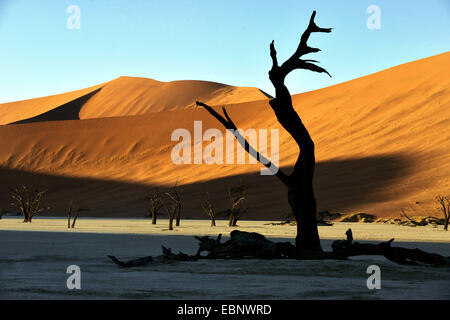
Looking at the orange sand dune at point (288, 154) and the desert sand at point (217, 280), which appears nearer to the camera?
the desert sand at point (217, 280)

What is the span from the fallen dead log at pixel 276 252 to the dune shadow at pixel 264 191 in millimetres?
32145

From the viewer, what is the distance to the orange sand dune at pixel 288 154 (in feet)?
157

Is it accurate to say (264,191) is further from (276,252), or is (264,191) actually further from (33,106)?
(33,106)

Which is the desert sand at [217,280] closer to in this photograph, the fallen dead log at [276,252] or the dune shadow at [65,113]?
the fallen dead log at [276,252]

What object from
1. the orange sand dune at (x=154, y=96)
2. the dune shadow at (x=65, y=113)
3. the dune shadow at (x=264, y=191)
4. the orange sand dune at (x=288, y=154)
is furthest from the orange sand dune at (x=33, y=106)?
the dune shadow at (x=264, y=191)

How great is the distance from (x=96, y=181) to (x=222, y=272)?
62.3 m

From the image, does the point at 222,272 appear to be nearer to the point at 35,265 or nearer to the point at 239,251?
the point at 239,251

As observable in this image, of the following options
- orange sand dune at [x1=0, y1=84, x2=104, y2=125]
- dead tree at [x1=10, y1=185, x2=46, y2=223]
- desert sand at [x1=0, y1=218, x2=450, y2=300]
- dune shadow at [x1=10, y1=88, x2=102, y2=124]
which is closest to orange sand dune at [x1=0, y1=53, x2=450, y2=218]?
dead tree at [x1=10, y1=185, x2=46, y2=223]

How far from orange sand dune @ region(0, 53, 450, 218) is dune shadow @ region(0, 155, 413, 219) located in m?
0.09

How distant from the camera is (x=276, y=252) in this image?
1220cm

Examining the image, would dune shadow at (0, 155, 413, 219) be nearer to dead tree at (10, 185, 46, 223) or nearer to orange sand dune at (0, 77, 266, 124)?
dead tree at (10, 185, 46, 223)

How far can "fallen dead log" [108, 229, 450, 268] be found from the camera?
11289mm

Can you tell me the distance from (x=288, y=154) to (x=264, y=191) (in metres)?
8.82
